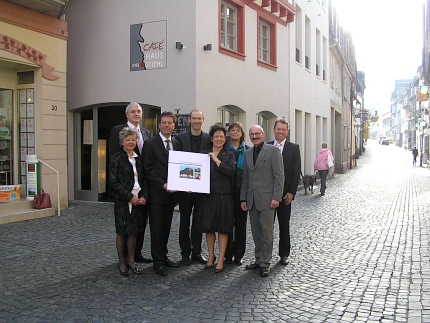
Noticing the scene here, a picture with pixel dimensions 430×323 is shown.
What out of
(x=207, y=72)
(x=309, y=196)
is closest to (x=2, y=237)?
(x=207, y=72)

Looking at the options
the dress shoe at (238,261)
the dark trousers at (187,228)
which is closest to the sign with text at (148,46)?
the dark trousers at (187,228)

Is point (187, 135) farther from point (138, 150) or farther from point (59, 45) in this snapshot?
point (59, 45)

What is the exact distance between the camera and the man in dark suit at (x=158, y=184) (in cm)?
619

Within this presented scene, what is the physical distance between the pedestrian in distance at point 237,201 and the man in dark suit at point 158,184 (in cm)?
81

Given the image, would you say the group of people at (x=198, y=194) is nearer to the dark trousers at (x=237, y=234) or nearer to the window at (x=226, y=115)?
the dark trousers at (x=237, y=234)

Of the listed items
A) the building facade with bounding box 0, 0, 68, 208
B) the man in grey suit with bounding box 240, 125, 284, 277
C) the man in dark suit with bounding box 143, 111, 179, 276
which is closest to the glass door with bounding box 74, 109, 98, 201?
the building facade with bounding box 0, 0, 68, 208

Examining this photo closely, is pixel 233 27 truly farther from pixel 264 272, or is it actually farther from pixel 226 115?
pixel 264 272

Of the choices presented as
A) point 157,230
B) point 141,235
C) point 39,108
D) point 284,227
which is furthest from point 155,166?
point 39,108

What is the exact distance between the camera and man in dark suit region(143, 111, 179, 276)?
619 cm

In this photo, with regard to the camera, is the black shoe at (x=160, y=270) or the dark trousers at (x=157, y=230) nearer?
the black shoe at (x=160, y=270)

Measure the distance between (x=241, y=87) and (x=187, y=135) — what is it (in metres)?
8.41

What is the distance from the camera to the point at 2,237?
27.7 ft

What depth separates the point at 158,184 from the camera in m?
6.16

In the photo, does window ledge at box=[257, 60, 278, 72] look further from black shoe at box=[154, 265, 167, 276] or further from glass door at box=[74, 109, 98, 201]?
black shoe at box=[154, 265, 167, 276]
